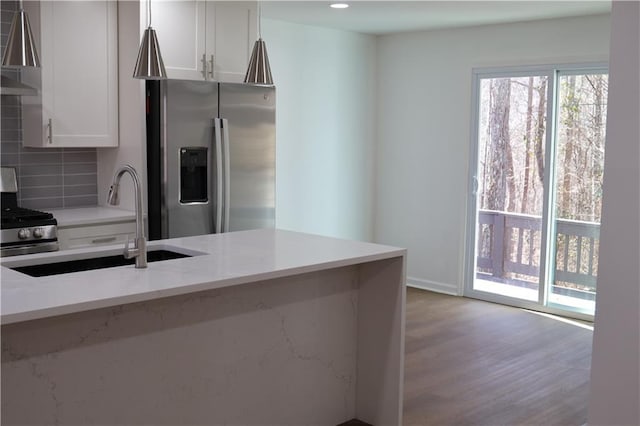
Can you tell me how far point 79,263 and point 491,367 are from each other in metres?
2.76

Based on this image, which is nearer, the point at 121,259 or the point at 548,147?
the point at 121,259

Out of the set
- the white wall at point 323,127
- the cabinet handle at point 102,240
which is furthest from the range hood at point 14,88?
the white wall at point 323,127

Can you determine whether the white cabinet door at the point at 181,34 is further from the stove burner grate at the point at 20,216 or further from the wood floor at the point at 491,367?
the wood floor at the point at 491,367

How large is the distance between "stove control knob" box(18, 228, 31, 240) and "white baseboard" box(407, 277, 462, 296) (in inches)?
152

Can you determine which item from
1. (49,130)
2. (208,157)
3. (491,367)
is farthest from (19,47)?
(491,367)

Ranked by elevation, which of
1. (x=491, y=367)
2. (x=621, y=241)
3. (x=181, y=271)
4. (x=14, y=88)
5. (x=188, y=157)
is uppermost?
(x=14, y=88)

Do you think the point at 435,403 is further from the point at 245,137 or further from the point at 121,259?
the point at 245,137

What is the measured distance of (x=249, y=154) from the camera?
17.2ft

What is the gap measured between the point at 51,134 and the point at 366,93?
11.3 feet

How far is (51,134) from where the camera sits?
15.3 ft

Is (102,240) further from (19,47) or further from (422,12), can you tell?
(422,12)

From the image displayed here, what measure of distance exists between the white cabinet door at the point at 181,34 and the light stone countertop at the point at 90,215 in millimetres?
984

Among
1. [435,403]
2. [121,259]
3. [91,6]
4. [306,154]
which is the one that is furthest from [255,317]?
[306,154]

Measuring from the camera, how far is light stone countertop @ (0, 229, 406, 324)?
242 cm
